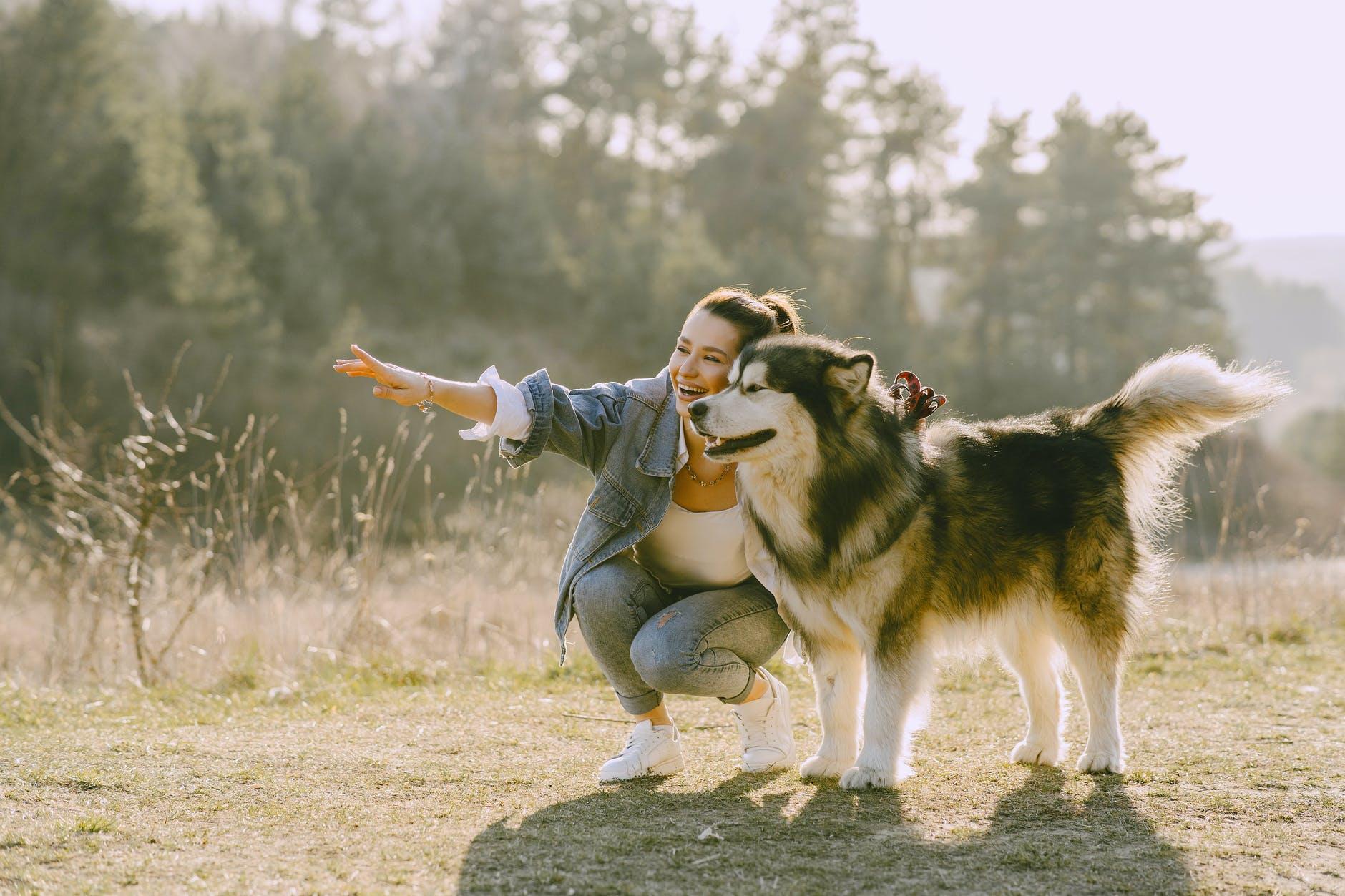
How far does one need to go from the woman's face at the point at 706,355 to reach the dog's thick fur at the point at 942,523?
0.70 ft

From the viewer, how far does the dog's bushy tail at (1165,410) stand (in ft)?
12.6

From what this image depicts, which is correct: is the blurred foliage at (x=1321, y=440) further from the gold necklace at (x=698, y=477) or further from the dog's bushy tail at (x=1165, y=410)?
the gold necklace at (x=698, y=477)

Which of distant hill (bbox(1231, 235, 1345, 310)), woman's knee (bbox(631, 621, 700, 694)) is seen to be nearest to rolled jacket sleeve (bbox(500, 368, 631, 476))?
woman's knee (bbox(631, 621, 700, 694))

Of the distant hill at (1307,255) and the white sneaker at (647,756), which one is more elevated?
the distant hill at (1307,255)

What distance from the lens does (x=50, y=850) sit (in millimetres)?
2715

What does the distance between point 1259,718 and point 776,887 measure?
2753 mm

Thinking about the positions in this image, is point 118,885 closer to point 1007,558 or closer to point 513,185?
point 1007,558

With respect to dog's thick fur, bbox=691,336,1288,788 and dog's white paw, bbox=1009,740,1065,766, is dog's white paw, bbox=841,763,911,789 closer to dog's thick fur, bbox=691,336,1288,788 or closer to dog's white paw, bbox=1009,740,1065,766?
dog's thick fur, bbox=691,336,1288,788

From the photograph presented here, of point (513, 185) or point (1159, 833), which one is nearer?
point (1159, 833)

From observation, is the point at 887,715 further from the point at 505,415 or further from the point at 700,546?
the point at 505,415

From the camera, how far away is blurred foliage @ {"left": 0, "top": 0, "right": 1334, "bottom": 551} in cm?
2314

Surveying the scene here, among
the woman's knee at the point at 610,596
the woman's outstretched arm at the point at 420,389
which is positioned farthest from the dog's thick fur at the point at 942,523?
the woman's outstretched arm at the point at 420,389

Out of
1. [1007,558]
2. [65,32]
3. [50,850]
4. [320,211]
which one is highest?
[65,32]

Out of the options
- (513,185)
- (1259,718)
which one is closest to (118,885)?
(1259,718)
